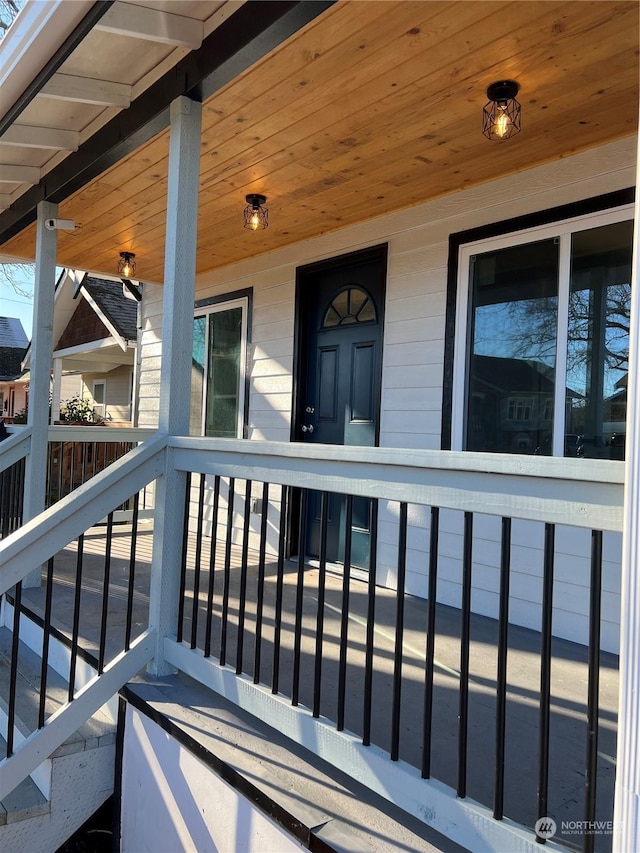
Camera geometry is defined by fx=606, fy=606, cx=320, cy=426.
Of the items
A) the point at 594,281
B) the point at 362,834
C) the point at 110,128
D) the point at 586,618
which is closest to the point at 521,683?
the point at 586,618

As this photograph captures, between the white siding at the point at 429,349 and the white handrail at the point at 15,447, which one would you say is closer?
the white siding at the point at 429,349

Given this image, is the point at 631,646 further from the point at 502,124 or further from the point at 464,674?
the point at 502,124

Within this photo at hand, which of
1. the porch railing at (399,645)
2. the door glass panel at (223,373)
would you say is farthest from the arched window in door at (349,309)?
the porch railing at (399,645)

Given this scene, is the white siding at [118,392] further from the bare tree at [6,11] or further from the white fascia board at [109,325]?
the bare tree at [6,11]

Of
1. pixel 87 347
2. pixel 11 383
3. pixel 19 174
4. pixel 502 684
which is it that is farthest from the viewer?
pixel 11 383

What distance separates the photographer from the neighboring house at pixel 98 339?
30.4ft

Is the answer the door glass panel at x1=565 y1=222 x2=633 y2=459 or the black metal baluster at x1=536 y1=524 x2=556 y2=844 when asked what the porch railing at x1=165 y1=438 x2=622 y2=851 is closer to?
the black metal baluster at x1=536 y1=524 x2=556 y2=844

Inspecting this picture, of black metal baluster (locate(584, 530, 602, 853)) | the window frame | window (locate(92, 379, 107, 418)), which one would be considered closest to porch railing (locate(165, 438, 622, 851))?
black metal baluster (locate(584, 530, 602, 853))

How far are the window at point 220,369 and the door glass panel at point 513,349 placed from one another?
2.26 meters

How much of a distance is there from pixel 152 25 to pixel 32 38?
20.0 inches

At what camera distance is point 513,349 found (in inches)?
125

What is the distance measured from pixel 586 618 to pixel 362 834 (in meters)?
1.83

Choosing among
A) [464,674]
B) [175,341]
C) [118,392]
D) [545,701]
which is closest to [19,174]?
[175,341]

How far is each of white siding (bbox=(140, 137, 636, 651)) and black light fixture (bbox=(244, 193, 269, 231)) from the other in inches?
25.4
